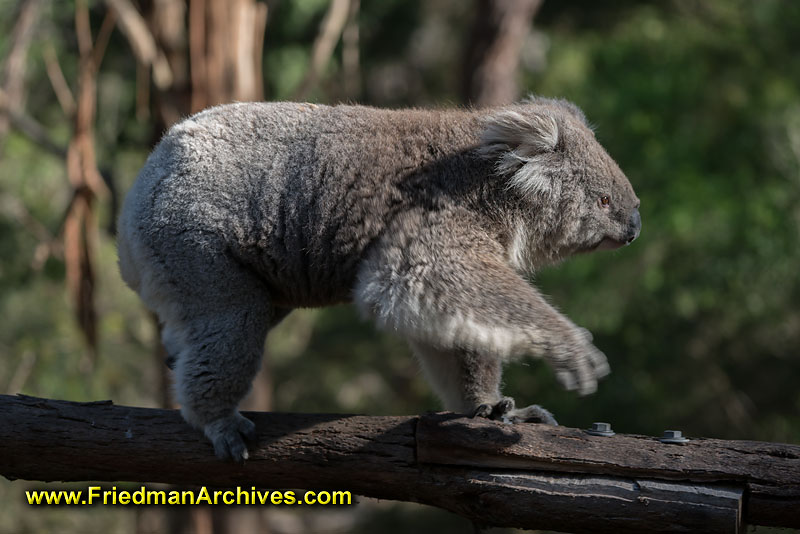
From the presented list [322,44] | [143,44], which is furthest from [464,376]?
[143,44]

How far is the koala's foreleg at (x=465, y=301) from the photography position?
307cm

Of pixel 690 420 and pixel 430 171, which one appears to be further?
pixel 690 420

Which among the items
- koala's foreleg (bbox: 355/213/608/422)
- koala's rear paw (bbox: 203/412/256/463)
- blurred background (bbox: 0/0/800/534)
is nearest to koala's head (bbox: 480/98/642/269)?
koala's foreleg (bbox: 355/213/608/422)

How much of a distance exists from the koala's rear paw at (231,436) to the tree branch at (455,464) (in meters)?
0.05

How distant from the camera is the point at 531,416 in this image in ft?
11.4

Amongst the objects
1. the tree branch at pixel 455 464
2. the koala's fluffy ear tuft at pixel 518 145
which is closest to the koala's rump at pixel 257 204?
the koala's fluffy ear tuft at pixel 518 145

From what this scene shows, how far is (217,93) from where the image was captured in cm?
637

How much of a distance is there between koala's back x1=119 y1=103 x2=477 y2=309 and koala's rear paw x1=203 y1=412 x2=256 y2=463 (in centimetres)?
52

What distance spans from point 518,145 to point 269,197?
1.04 metres

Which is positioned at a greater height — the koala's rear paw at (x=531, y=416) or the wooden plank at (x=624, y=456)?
the wooden plank at (x=624, y=456)

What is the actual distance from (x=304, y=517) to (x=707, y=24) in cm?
1090

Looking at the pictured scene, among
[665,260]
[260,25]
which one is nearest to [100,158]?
[260,25]

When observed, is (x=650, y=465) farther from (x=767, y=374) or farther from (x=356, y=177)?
(x=767, y=374)

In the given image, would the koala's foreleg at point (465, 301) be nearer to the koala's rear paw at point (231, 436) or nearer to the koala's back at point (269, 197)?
the koala's back at point (269, 197)
